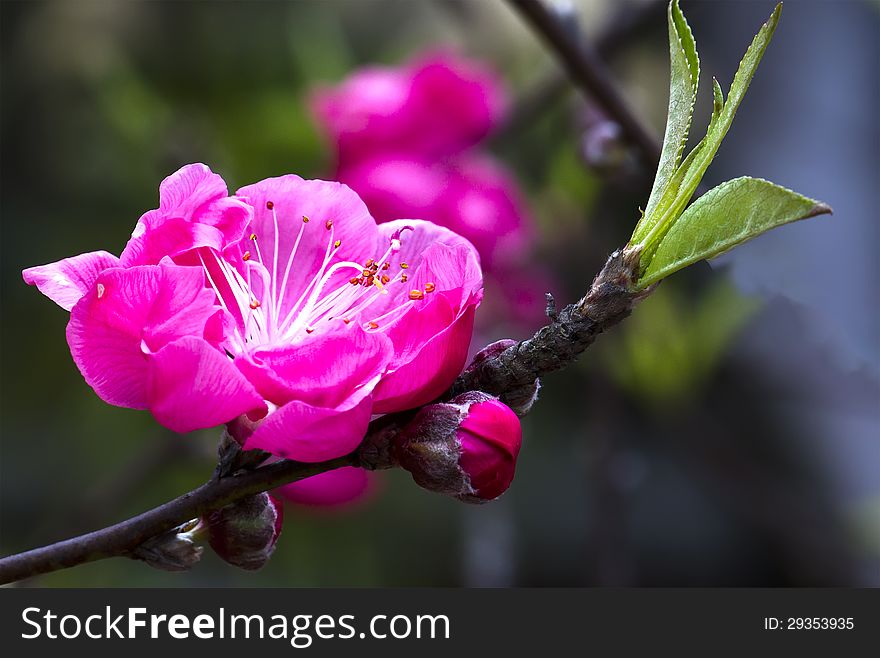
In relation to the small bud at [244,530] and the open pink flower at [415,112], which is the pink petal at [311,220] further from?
the open pink flower at [415,112]

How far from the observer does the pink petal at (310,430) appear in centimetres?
42

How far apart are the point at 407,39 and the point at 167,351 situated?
53.4 inches

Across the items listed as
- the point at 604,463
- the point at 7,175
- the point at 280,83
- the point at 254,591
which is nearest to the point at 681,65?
the point at 254,591

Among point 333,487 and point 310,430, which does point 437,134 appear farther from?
point 310,430

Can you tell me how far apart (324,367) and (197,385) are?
0.19 ft

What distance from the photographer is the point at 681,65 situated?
43 cm

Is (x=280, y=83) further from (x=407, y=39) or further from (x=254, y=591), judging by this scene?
(x=254, y=591)

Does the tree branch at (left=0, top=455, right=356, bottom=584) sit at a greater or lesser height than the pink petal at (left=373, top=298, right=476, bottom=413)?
lesser

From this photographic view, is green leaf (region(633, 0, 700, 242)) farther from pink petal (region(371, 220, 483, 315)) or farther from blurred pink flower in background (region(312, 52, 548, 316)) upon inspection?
blurred pink flower in background (region(312, 52, 548, 316))

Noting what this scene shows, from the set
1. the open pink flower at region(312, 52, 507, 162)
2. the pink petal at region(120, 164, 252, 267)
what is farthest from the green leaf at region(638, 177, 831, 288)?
the open pink flower at region(312, 52, 507, 162)

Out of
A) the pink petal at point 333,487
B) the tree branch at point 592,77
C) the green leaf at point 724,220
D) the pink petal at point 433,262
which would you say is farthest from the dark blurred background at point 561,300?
the green leaf at point 724,220

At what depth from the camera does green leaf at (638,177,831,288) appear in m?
0.38

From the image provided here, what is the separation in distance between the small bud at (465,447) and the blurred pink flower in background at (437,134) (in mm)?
605

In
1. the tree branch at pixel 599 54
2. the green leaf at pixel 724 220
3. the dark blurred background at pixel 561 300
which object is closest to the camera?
the green leaf at pixel 724 220
